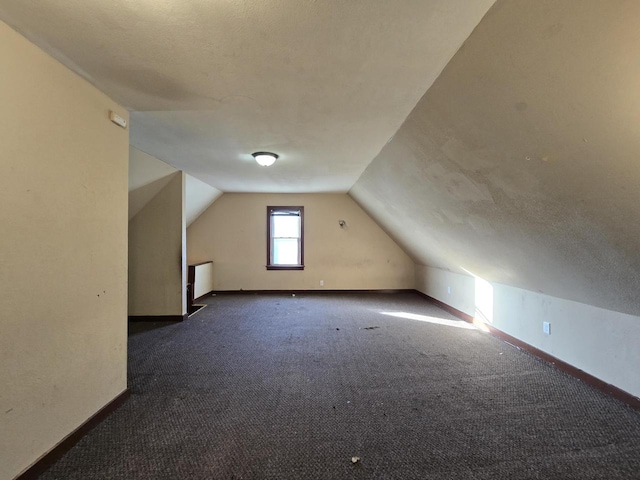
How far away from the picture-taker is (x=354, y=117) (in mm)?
2266

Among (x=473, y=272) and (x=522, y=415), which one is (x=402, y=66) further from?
(x=473, y=272)

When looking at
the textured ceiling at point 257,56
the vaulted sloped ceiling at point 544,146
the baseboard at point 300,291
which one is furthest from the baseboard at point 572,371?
the textured ceiling at point 257,56

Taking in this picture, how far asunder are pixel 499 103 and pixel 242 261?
5.40m

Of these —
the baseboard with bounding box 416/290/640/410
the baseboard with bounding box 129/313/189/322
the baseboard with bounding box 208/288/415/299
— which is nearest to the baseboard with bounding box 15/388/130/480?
the baseboard with bounding box 129/313/189/322

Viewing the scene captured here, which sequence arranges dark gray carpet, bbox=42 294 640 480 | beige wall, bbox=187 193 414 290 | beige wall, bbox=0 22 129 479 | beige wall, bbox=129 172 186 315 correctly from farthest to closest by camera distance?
beige wall, bbox=187 193 414 290 < beige wall, bbox=129 172 186 315 < dark gray carpet, bbox=42 294 640 480 < beige wall, bbox=0 22 129 479

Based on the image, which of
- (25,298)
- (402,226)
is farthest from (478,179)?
(25,298)

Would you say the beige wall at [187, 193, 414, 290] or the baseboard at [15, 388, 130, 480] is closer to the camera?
the baseboard at [15, 388, 130, 480]

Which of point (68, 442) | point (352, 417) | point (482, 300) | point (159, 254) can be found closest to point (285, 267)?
point (159, 254)

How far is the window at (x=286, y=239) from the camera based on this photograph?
613 cm

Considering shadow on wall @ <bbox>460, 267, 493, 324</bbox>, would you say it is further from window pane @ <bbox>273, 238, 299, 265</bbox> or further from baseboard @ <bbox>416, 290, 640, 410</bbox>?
window pane @ <bbox>273, 238, 299, 265</bbox>

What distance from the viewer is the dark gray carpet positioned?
59.6 inches

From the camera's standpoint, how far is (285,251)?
20.5 feet

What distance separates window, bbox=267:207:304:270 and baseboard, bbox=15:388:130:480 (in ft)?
13.7

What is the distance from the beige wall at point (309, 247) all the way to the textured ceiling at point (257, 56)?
341 cm
